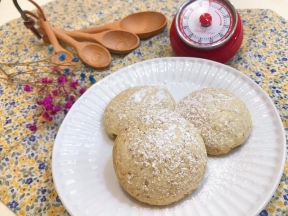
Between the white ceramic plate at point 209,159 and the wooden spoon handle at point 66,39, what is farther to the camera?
the wooden spoon handle at point 66,39

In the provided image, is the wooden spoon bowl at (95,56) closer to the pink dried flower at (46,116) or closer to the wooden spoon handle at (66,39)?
the wooden spoon handle at (66,39)

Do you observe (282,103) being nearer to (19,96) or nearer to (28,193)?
(28,193)

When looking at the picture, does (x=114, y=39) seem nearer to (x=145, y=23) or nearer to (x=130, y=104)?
(x=145, y=23)

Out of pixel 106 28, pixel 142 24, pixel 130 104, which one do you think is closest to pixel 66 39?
pixel 106 28

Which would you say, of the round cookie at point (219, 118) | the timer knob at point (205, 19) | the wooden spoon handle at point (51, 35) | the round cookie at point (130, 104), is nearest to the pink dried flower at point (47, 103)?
the round cookie at point (130, 104)

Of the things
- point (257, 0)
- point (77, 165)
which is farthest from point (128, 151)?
point (257, 0)
